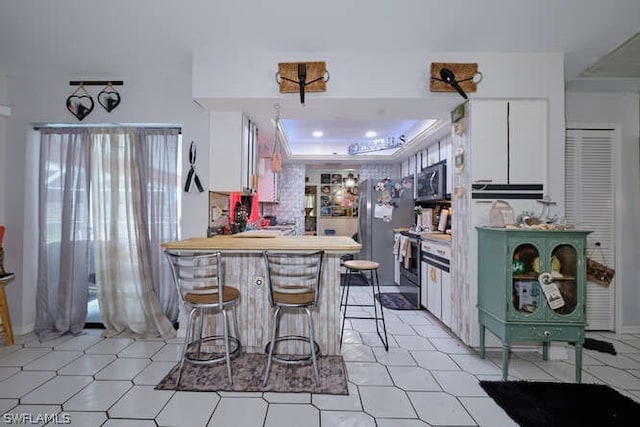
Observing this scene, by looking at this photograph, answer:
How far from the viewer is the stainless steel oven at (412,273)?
3807 mm

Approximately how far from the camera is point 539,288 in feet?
7.20

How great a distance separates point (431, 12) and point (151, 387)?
10.9 feet

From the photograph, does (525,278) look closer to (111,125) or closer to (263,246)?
(263,246)

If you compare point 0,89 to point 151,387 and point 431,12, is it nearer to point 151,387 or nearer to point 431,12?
point 151,387

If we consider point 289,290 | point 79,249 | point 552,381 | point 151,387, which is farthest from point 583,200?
point 79,249

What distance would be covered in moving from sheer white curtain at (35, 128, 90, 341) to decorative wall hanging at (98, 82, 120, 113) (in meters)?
0.34

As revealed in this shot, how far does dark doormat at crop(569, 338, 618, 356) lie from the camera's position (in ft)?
8.86


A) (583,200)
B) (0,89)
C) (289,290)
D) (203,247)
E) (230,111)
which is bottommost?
(289,290)

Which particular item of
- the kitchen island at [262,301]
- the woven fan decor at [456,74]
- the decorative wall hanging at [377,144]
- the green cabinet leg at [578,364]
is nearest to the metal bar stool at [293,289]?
the kitchen island at [262,301]

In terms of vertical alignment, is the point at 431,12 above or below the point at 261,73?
above

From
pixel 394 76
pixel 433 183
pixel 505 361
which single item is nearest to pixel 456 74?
pixel 394 76

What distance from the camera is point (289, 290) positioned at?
2.11 m

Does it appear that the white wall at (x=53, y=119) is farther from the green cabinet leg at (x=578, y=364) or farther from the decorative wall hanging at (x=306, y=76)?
the green cabinet leg at (x=578, y=364)

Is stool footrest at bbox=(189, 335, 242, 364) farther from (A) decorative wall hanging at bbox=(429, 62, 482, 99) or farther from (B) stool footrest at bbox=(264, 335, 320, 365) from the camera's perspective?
(A) decorative wall hanging at bbox=(429, 62, 482, 99)
